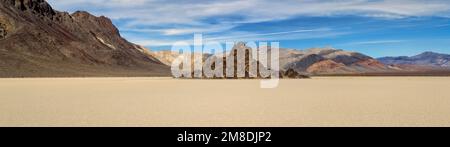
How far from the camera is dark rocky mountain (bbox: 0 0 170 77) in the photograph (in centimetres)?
10525

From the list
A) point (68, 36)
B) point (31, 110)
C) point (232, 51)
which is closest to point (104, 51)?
point (68, 36)

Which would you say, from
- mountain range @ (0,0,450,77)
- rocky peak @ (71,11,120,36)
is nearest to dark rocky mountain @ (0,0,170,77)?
mountain range @ (0,0,450,77)

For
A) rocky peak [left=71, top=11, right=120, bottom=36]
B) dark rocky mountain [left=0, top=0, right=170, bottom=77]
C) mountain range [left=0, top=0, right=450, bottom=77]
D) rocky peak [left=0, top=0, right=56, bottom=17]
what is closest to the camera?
mountain range [left=0, top=0, right=450, bottom=77]

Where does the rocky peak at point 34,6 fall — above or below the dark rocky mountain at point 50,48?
above

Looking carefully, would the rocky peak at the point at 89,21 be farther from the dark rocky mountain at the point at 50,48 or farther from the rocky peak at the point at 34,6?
the rocky peak at the point at 34,6

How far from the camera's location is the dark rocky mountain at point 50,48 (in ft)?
345

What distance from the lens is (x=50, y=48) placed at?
12606 cm

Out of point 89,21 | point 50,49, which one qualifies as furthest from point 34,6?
point 89,21

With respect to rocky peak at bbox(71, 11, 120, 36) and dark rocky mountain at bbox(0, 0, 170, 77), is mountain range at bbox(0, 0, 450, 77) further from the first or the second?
rocky peak at bbox(71, 11, 120, 36)

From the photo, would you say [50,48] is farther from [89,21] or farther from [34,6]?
[89,21]

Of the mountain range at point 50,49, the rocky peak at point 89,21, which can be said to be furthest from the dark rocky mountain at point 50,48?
the rocky peak at point 89,21
